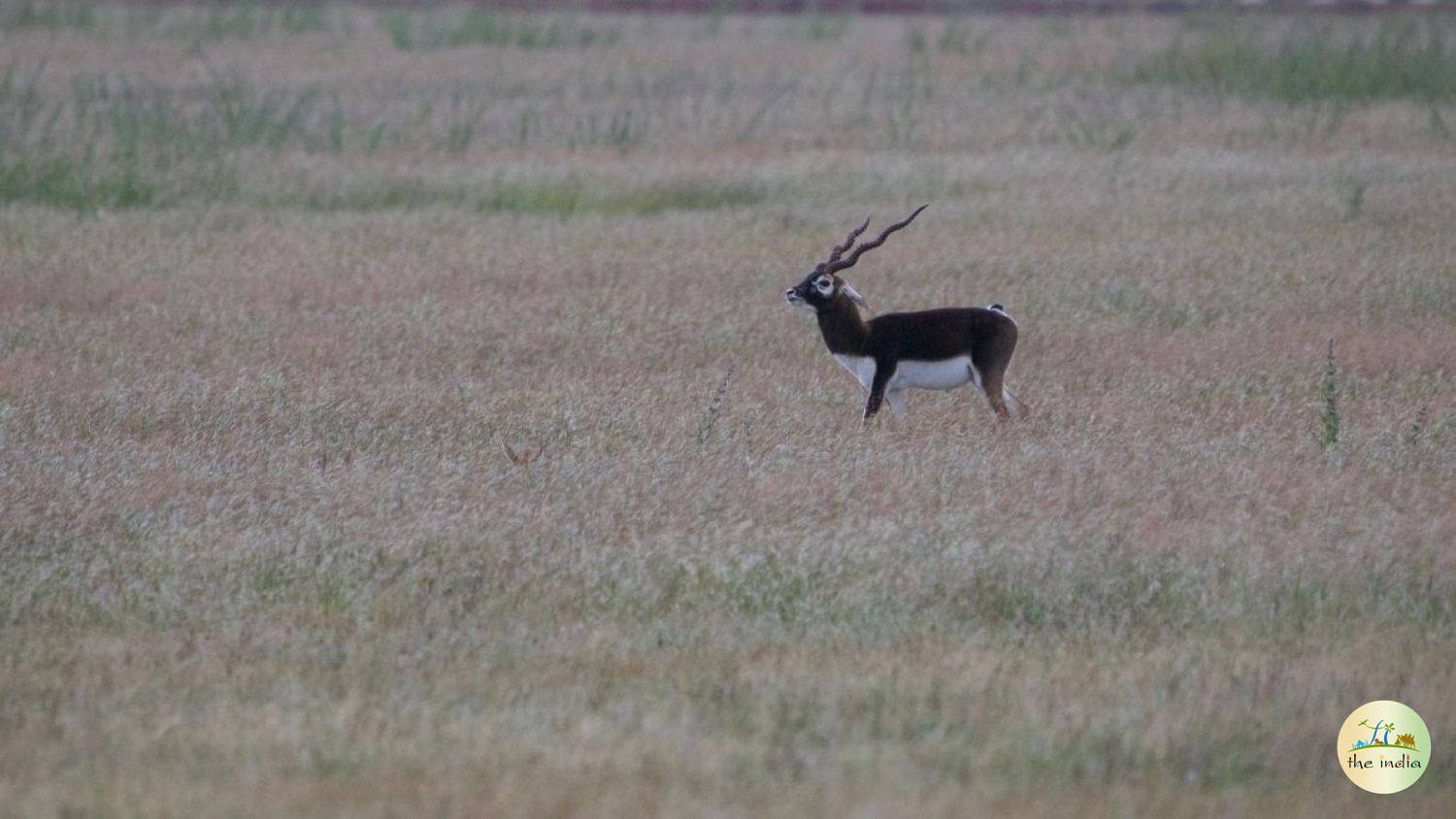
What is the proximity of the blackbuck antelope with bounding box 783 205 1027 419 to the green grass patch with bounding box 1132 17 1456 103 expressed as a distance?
1290 cm

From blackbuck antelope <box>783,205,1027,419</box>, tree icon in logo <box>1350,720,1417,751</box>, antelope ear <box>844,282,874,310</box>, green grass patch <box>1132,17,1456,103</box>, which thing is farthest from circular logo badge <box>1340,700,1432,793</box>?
green grass patch <box>1132,17,1456,103</box>

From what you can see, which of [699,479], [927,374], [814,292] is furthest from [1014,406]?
[699,479]

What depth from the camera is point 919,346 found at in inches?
316

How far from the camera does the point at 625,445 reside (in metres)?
7.68

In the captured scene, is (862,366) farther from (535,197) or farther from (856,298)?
(535,197)

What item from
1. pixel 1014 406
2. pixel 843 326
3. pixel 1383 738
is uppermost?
pixel 1383 738

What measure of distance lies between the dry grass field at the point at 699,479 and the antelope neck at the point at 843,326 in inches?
13.7

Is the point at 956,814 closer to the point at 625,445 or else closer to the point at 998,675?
the point at 998,675

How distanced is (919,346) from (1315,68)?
13945 mm

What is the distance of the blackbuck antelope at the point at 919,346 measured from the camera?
315 inches

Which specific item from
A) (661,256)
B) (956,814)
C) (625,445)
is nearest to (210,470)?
(625,445)

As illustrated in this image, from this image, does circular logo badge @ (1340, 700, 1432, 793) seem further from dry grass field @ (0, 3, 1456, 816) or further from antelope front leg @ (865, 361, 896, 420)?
Result: antelope front leg @ (865, 361, 896, 420)

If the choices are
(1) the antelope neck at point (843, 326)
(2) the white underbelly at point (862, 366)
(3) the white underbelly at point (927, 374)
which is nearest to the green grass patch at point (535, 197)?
(1) the antelope neck at point (843, 326)

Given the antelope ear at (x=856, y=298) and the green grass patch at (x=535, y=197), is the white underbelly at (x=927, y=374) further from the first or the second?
the green grass patch at (x=535, y=197)
